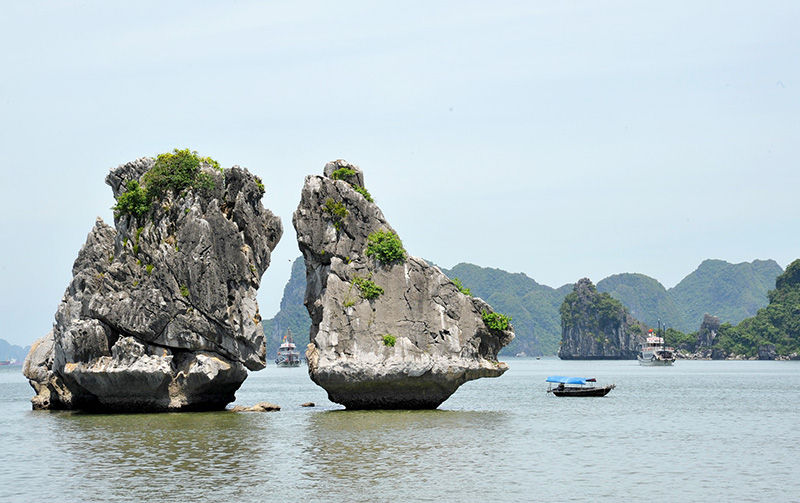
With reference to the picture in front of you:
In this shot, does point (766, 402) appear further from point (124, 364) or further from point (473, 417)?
point (124, 364)

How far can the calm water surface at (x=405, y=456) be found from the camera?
24141 mm

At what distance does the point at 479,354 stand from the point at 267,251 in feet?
40.9

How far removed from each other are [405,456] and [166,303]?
1767 cm

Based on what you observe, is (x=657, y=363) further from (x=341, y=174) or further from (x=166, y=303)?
(x=166, y=303)

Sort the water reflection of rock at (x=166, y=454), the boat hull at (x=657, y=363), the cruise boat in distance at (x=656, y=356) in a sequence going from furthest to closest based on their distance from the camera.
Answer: the cruise boat in distance at (x=656, y=356) < the boat hull at (x=657, y=363) < the water reflection of rock at (x=166, y=454)

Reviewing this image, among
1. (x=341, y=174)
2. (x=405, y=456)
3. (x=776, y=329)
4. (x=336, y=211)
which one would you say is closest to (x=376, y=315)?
(x=336, y=211)

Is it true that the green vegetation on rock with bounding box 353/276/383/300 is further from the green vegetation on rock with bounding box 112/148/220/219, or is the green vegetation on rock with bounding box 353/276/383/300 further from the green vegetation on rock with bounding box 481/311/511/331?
the green vegetation on rock with bounding box 112/148/220/219

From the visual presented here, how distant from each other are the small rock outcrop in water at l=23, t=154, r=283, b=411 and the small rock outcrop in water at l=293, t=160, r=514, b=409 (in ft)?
11.5

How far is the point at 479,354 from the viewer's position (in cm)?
4453

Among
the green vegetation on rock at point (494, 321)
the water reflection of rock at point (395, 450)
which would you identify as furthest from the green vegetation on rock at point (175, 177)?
the green vegetation on rock at point (494, 321)

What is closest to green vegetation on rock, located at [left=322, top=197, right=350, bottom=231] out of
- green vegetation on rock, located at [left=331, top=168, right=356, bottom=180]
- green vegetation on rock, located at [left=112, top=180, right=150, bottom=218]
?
green vegetation on rock, located at [left=331, top=168, right=356, bottom=180]

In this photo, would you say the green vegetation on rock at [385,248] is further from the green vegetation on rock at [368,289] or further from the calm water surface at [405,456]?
the calm water surface at [405,456]

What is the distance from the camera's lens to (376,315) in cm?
4338

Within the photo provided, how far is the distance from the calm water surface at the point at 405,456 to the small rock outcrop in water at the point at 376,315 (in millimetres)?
1672
